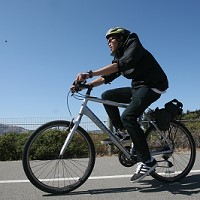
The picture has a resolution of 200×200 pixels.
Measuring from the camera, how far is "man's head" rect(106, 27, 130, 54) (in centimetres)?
468

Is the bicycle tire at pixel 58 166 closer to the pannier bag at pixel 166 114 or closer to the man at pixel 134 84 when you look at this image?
the man at pixel 134 84

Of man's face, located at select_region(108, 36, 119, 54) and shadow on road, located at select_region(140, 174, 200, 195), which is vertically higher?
man's face, located at select_region(108, 36, 119, 54)

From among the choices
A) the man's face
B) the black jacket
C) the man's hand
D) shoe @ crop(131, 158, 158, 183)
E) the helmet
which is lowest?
shoe @ crop(131, 158, 158, 183)

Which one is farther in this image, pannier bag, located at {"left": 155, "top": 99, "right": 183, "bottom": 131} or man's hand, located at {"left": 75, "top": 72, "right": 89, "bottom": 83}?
pannier bag, located at {"left": 155, "top": 99, "right": 183, "bottom": 131}

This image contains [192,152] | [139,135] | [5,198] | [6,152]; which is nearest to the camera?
[5,198]

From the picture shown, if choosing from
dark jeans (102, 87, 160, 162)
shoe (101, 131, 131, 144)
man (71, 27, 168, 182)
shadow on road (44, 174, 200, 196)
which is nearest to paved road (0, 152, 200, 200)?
shadow on road (44, 174, 200, 196)

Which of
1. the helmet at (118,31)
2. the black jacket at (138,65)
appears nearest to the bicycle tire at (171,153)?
the black jacket at (138,65)

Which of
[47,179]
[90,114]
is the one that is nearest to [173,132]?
[90,114]

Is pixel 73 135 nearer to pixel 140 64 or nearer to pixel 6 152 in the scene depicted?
pixel 140 64

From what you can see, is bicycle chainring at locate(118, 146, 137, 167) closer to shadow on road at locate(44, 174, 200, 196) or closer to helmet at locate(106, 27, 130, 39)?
shadow on road at locate(44, 174, 200, 196)

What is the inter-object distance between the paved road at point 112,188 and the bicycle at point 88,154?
151 millimetres

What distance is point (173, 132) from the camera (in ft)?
16.8

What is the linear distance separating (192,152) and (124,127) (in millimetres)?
1213

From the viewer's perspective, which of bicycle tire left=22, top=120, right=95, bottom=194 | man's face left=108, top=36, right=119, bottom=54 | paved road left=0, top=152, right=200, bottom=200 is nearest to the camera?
paved road left=0, top=152, right=200, bottom=200
